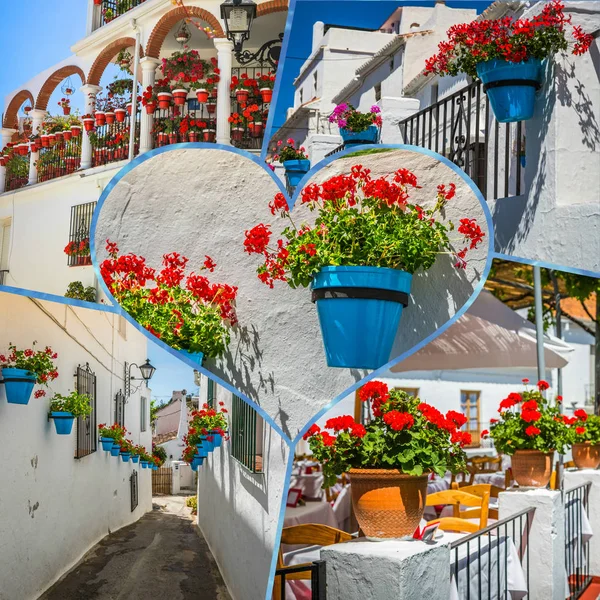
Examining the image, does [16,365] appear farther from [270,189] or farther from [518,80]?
[518,80]

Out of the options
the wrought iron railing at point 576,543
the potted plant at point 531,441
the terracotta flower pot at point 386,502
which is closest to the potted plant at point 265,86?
the terracotta flower pot at point 386,502

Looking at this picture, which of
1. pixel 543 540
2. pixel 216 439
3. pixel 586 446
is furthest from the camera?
pixel 586 446

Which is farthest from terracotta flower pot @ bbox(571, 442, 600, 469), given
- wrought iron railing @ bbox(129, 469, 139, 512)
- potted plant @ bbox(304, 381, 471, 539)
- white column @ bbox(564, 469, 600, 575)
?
wrought iron railing @ bbox(129, 469, 139, 512)

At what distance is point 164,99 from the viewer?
103 inches

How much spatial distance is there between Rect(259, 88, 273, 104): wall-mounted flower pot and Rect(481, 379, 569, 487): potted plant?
379 centimetres

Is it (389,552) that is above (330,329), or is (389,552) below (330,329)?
below

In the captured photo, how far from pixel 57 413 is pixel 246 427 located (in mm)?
608

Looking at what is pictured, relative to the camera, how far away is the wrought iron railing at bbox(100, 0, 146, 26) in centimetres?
263

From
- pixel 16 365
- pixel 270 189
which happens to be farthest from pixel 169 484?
pixel 270 189

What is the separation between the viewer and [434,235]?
2.93 metres

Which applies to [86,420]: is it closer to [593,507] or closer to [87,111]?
[87,111]

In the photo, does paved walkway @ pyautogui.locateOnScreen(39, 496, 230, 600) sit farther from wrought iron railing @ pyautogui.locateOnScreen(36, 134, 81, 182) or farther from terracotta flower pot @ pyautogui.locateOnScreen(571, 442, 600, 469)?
terracotta flower pot @ pyautogui.locateOnScreen(571, 442, 600, 469)

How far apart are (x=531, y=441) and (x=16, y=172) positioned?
4.29m

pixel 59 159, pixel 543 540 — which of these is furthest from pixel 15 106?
pixel 543 540
